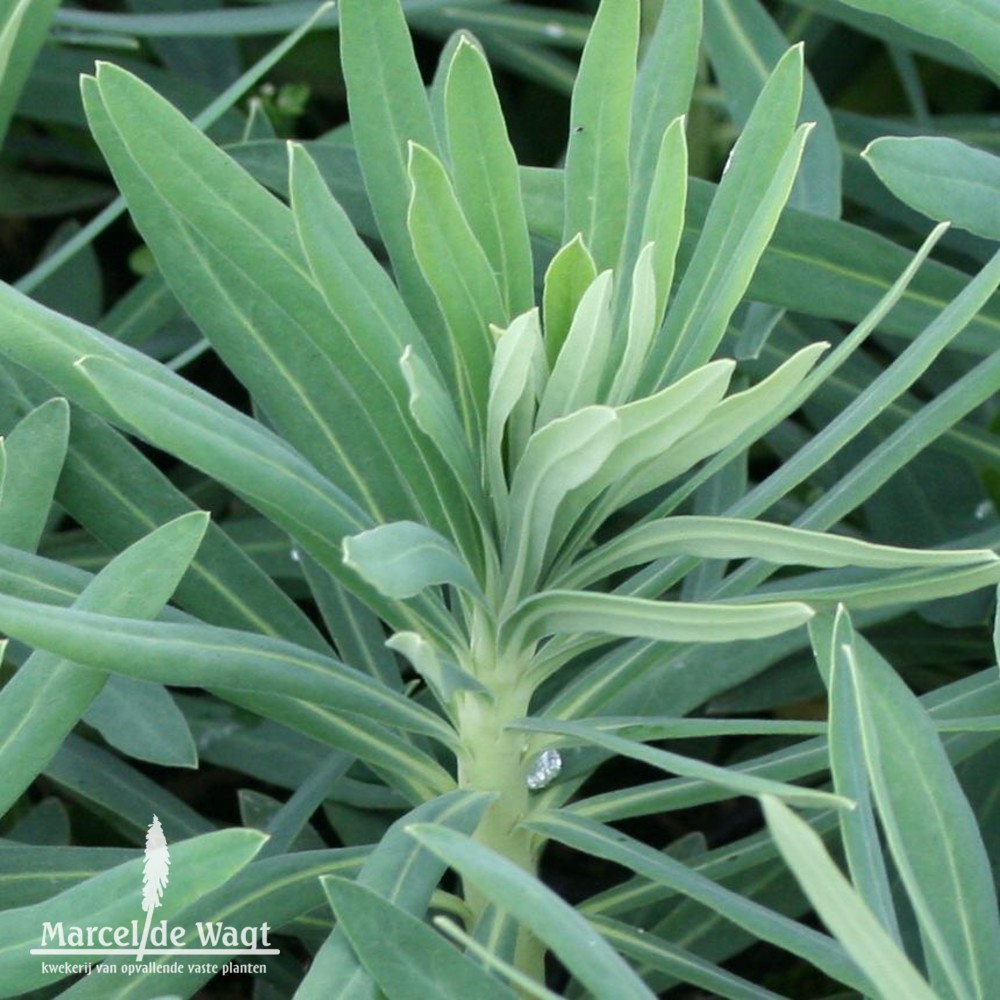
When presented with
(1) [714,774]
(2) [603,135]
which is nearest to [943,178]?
(2) [603,135]

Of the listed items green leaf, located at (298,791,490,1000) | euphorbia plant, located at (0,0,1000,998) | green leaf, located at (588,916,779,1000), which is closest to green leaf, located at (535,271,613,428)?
euphorbia plant, located at (0,0,1000,998)

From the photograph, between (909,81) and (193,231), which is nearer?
(193,231)

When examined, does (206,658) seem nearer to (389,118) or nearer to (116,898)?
(116,898)

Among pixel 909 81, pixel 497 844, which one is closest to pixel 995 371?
pixel 497 844

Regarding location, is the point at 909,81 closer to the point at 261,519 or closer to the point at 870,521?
the point at 870,521

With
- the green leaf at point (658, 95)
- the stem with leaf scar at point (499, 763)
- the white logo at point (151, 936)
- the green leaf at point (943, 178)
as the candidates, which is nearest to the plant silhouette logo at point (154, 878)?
the white logo at point (151, 936)

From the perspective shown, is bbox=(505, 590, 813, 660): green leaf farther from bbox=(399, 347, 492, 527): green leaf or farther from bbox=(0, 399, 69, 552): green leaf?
bbox=(0, 399, 69, 552): green leaf
